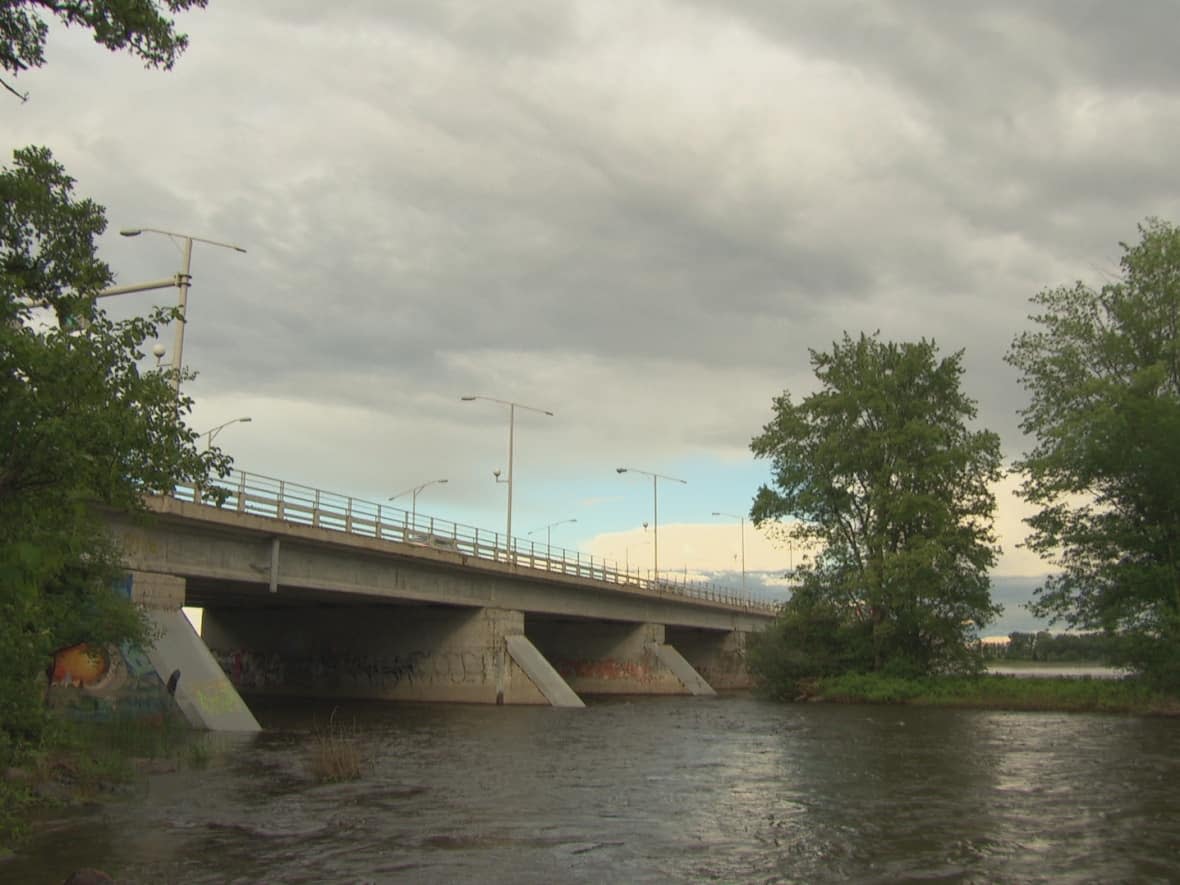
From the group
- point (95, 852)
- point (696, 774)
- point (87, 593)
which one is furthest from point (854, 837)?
point (87, 593)

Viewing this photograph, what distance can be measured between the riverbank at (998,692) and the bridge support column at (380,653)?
15111mm

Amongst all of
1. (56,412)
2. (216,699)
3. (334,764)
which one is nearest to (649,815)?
(334,764)

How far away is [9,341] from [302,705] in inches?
1686

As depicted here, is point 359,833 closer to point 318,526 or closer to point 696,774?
point 696,774

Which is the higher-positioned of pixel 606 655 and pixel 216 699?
pixel 606 655

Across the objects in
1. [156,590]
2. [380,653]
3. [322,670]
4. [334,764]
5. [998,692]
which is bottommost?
[334,764]

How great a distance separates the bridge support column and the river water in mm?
19875

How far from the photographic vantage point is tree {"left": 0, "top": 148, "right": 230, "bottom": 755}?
11.1m

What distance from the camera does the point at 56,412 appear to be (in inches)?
447

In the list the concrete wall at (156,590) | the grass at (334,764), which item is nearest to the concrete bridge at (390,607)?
the concrete wall at (156,590)

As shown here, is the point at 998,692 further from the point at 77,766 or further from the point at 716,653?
the point at 77,766

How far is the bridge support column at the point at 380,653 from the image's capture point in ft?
166

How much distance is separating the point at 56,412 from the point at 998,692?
4705 cm

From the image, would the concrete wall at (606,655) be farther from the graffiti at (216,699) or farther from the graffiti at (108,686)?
the graffiti at (108,686)
